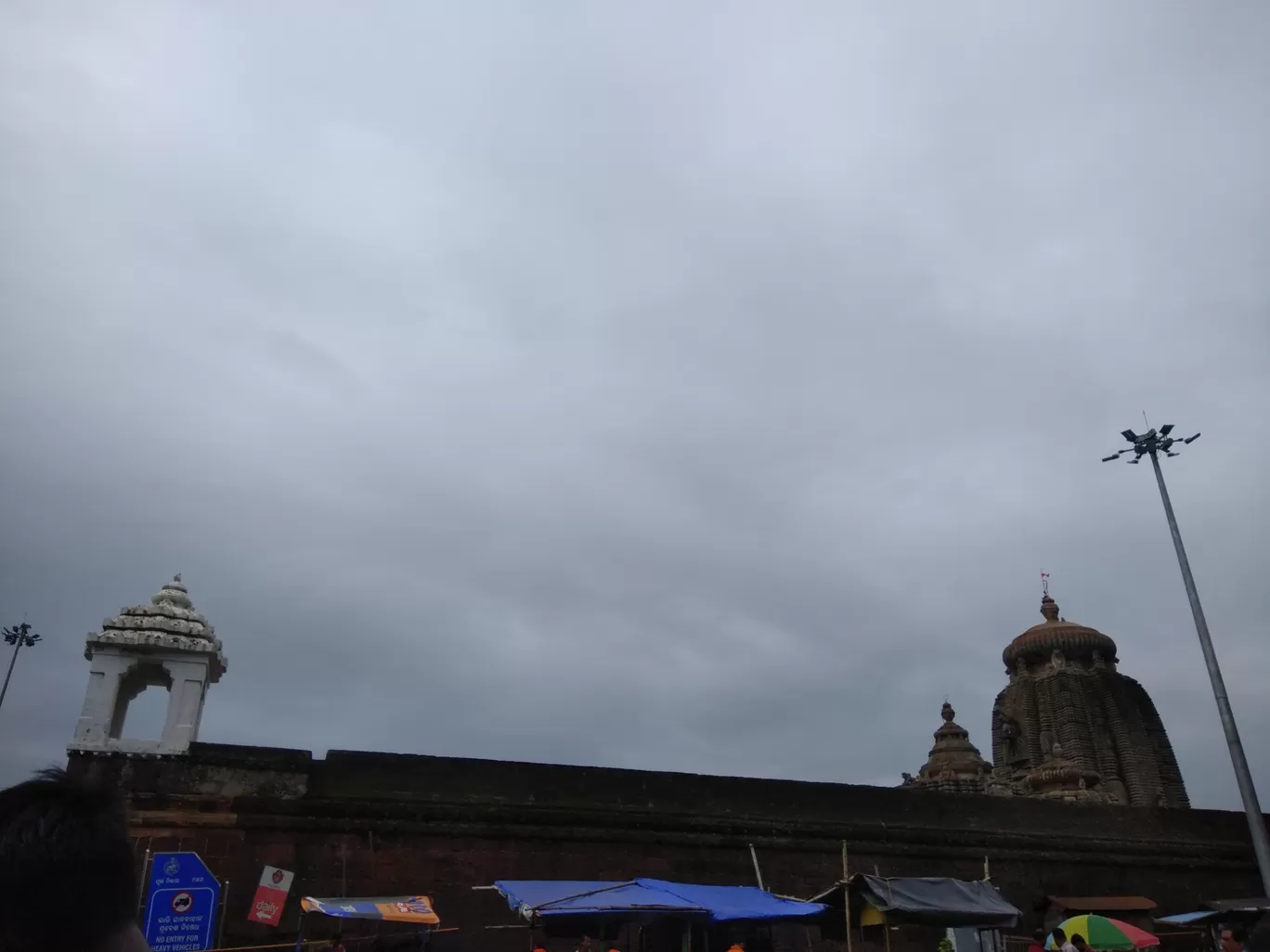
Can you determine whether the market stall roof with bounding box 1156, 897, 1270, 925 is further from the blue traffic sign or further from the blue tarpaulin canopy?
the blue traffic sign

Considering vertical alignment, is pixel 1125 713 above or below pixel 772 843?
above

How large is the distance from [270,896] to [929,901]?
750 cm

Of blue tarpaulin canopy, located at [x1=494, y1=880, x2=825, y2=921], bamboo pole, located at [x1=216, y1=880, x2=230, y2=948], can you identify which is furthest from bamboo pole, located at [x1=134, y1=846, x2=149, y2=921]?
blue tarpaulin canopy, located at [x1=494, y1=880, x2=825, y2=921]

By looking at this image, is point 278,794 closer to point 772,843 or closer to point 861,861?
point 772,843

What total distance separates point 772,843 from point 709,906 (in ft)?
12.9

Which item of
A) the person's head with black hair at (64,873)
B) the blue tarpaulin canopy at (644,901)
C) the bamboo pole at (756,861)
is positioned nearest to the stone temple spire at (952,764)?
the bamboo pole at (756,861)

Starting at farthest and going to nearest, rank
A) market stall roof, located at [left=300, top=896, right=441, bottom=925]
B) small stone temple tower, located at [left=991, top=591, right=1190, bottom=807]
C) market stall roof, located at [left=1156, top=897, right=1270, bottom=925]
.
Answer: small stone temple tower, located at [left=991, top=591, right=1190, bottom=807]
market stall roof, located at [left=1156, top=897, right=1270, bottom=925]
market stall roof, located at [left=300, top=896, right=441, bottom=925]

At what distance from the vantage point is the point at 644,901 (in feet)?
28.3

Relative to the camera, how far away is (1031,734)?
3002 centimetres

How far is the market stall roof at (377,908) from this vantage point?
353 inches

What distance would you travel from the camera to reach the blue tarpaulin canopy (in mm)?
8500

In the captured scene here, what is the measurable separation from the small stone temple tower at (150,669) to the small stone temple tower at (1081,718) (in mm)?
22507

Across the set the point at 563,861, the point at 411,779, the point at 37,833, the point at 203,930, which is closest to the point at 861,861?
the point at 563,861

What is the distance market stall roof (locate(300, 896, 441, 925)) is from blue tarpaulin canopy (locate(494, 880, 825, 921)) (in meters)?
0.86
